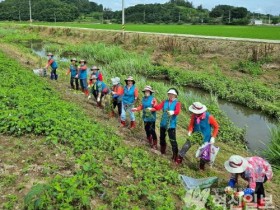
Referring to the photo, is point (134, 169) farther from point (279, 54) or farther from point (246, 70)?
point (279, 54)

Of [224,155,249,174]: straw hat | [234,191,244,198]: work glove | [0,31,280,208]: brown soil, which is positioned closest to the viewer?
[234,191,244,198]: work glove

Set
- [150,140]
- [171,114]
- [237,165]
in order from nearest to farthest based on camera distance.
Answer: [237,165] → [171,114] → [150,140]

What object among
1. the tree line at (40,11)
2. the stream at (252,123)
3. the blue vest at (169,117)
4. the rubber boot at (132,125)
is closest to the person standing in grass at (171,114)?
the blue vest at (169,117)

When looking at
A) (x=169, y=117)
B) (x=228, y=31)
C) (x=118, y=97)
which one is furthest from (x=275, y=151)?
(x=228, y=31)

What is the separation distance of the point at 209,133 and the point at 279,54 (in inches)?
633

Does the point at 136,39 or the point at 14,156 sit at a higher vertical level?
the point at 136,39

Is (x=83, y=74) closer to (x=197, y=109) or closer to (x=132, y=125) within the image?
(x=132, y=125)

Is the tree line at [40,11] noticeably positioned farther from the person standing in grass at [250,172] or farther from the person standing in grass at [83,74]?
the person standing in grass at [250,172]

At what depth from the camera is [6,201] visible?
5094mm

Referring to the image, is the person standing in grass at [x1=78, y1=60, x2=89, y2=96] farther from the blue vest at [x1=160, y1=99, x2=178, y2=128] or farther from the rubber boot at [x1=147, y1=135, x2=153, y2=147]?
the blue vest at [x1=160, y1=99, x2=178, y2=128]

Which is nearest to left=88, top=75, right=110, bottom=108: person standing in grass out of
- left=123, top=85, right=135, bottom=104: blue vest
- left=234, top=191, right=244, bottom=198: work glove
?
left=123, top=85, right=135, bottom=104: blue vest

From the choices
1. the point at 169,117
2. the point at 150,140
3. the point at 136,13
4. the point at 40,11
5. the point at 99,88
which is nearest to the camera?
the point at 169,117

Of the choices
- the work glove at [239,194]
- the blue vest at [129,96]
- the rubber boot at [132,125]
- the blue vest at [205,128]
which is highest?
the blue vest at [129,96]

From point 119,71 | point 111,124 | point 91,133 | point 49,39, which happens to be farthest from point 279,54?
point 49,39
